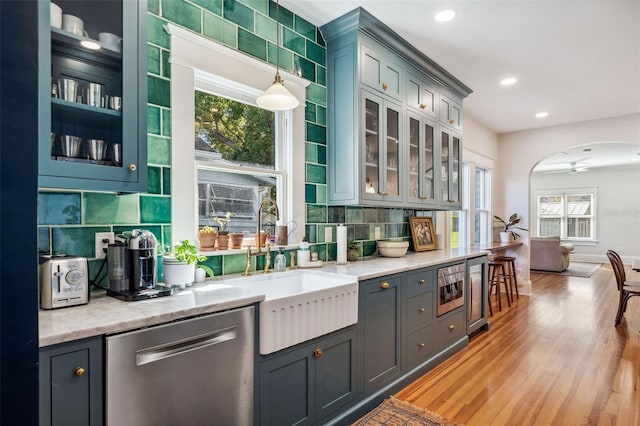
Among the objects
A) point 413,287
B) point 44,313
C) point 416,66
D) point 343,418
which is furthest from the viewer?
point 416,66

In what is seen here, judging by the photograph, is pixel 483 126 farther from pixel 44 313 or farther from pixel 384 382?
pixel 44 313

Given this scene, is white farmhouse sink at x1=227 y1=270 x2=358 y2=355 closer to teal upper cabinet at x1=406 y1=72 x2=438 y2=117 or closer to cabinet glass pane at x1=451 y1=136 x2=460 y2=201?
teal upper cabinet at x1=406 y1=72 x2=438 y2=117

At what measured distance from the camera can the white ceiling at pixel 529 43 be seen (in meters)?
2.62

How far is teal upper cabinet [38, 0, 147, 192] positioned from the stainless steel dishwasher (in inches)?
26.2

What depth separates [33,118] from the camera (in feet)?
1.49

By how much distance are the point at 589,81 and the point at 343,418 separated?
4.41 meters

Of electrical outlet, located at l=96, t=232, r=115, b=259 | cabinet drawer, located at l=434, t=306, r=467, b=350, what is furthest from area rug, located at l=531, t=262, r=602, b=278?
electrical outlet, located at l=96, t=232, r=115, b=259

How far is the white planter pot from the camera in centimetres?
179

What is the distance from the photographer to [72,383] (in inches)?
44.6

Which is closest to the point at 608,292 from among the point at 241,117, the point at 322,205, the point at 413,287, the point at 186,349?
the point at 413,287

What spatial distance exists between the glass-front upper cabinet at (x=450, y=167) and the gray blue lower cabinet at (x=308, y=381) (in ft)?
7.67

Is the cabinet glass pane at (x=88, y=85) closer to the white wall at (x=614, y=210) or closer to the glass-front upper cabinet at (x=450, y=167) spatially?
the glass-front upper cabinet at (x=450, y=167)

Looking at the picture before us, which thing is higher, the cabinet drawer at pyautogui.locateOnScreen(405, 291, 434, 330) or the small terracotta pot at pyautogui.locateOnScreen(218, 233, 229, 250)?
the small terracotta pot at pyautogui.locateOnScreen(218, 233, 229, 250)

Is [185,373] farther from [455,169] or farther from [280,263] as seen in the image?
[455,169]
